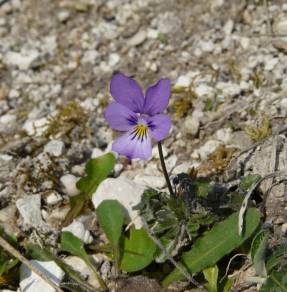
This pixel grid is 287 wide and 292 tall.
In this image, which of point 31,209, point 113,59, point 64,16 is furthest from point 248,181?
point 64,16

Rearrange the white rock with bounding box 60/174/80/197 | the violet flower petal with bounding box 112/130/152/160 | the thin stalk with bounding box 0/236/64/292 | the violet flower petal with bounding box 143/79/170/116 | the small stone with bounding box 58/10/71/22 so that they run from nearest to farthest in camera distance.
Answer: the violet flower petal with bounding box 143/79/170/116 < the violet flower petal with bounding box 112/130/152/160 < the thin stalk with bounding box 0/236/64/292 < the white rock with bounding box 60/174/80/197 < the small stone with bounding box 58/10/71/22

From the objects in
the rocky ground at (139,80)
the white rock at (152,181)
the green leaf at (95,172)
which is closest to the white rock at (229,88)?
the rocky ground at (139,80)

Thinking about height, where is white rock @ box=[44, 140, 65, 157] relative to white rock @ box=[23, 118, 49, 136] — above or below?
below

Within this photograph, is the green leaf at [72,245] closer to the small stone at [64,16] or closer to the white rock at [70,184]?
the white rock at [70,184]

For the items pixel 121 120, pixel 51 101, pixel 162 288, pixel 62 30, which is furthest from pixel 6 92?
pixel 162 288

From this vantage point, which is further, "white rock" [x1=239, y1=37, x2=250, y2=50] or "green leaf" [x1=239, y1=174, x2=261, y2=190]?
"white rock" [x1=239, y1=37, x2=250, y2=50]

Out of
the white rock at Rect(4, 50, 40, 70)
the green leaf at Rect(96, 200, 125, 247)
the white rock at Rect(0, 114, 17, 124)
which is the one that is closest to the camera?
the green leaf at Rect(96, 200, 125, 247)

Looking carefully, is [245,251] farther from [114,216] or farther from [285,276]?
[114,216]

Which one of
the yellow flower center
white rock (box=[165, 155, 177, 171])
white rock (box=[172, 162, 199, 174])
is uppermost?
the yellow flower center

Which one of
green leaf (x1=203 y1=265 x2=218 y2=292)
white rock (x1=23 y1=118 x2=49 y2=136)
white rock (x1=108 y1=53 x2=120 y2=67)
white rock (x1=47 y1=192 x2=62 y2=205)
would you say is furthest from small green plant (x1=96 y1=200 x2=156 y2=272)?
white rock (x1=108 y1=53 x2=120 y2=67)

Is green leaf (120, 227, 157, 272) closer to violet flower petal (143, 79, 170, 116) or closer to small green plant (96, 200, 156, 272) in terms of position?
small green plant (96, 200, 156, 272)
